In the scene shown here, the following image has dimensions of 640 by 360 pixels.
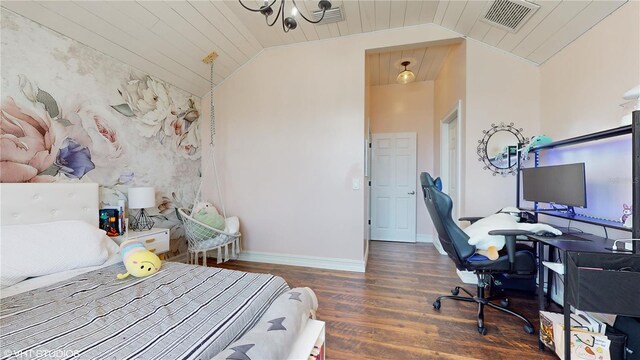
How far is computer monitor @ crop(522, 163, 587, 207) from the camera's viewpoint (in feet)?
6.02

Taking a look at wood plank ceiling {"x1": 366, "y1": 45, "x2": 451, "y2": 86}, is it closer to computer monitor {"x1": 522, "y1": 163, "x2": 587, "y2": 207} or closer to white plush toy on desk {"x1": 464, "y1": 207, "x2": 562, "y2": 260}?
computer monitor {"x1": 522, "y1": 163, "x2": 587, "y2": 207}

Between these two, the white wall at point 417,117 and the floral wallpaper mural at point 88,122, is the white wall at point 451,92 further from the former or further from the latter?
the floral wallpaper mural at point 88,122

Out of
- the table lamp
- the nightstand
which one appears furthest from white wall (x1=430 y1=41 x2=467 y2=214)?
the table lamp

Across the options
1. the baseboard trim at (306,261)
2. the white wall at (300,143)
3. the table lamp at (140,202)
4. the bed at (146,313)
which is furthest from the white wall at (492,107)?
the table lamp at (140,202)

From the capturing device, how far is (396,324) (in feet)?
6.37

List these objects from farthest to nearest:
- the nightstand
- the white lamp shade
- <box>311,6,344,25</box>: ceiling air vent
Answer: <box>311,6,344,25</box>: ceiling air vent
the white lamp shade
the nightstand

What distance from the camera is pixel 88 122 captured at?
227 centimetres

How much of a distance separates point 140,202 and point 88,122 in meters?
0.85

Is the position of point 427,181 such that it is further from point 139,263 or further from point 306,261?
Answer: point 139,263

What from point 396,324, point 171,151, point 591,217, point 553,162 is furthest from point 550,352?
point 171,151

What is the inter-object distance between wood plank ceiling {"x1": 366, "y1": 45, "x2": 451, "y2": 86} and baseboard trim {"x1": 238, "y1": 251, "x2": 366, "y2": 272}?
8.60 feet

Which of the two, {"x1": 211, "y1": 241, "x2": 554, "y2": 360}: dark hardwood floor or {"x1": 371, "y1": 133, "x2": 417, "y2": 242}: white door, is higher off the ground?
{"x1": 371, "y1": 133, "x2": 417, "y2": 242}: white door

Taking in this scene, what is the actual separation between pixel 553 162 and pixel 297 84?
2.90m

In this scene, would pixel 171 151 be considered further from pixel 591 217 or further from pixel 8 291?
pixel 591 217
